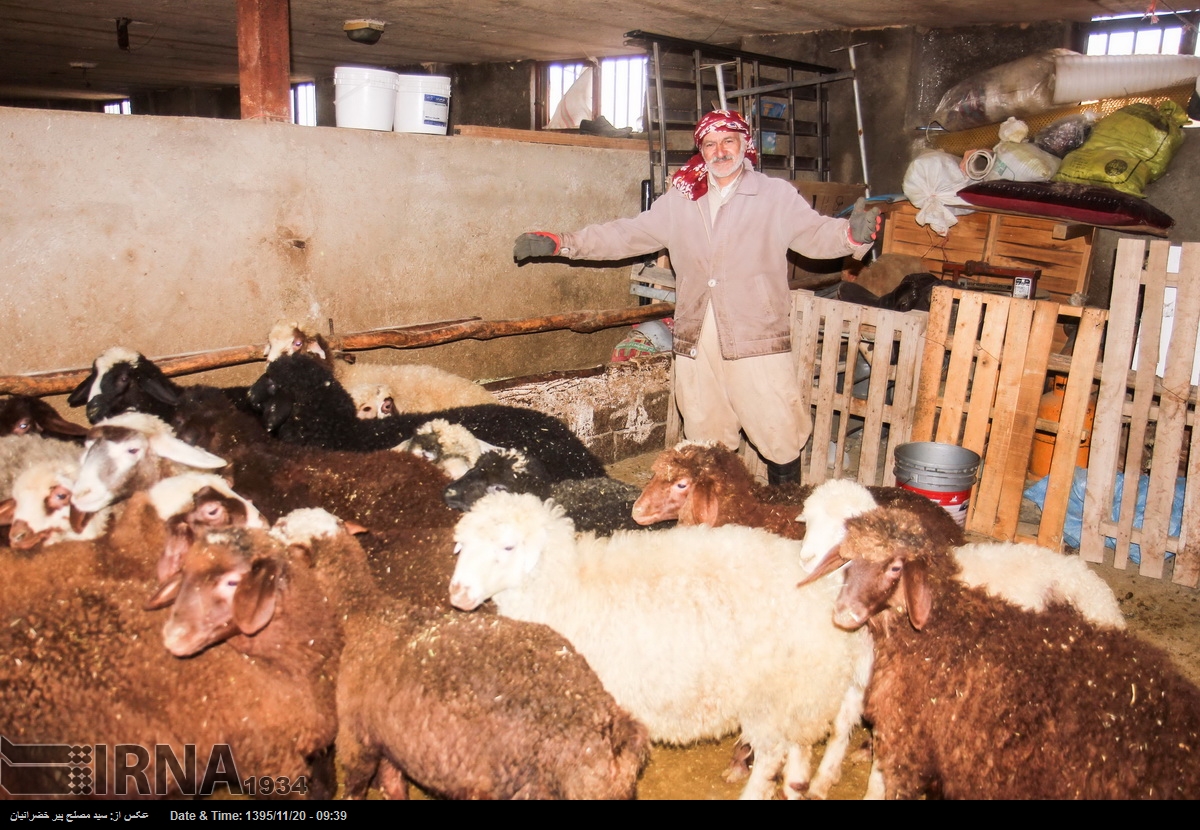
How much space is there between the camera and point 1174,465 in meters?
5.03

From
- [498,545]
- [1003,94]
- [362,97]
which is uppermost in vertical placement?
[1003,94]

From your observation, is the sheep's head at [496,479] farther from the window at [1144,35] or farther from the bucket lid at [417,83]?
the window at [1144,35]

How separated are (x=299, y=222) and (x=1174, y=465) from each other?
583cm

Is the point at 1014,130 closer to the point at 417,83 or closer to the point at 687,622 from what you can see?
the point at 417,83

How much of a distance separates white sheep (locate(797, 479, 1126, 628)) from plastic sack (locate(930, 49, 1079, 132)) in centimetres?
575

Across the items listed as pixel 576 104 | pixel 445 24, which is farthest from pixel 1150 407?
pixel 576 104

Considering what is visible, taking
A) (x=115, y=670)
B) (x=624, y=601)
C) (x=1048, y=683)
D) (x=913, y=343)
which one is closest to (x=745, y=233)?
(x=913, y=343)

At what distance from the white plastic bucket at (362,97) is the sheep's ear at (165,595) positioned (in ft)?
13.3

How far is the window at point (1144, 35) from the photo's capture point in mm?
7234

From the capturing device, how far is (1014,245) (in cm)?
754

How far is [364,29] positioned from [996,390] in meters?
6.92

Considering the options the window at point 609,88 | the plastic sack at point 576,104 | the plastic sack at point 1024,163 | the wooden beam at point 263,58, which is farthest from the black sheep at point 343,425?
the window at point 609,88

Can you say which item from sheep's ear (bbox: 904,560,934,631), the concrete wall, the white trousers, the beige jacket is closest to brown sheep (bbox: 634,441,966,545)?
sheep's ear (bbox: 904,560,934,631)
